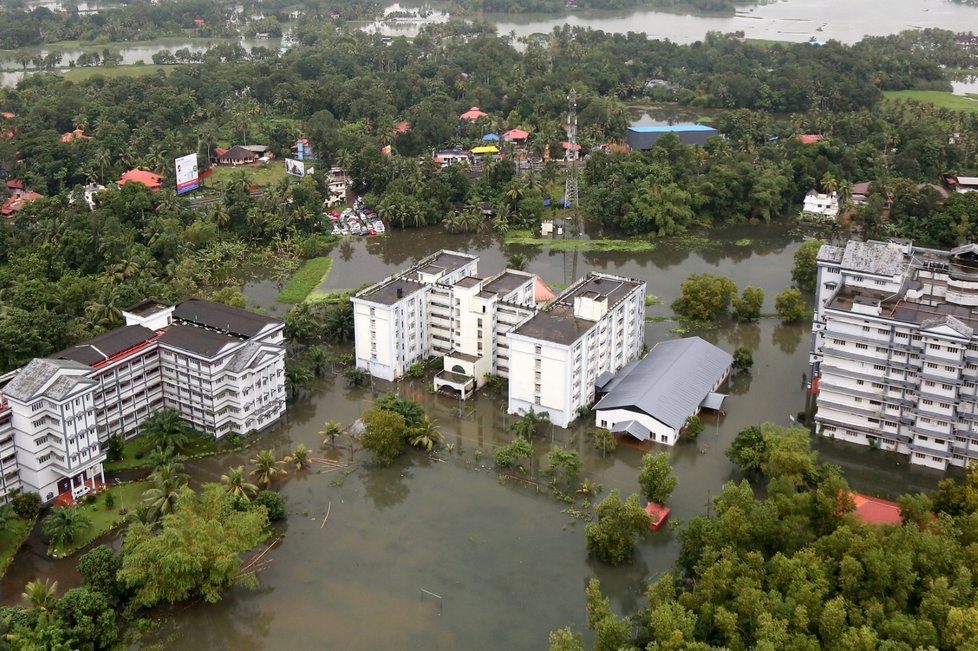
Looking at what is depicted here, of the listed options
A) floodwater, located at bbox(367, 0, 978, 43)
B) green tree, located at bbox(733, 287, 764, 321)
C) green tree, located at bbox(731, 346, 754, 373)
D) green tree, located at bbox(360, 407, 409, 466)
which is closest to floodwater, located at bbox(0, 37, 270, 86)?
floodwater, located at bbox(367, 0, 978, 43)

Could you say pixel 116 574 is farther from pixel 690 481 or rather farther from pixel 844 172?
pixel 844 172

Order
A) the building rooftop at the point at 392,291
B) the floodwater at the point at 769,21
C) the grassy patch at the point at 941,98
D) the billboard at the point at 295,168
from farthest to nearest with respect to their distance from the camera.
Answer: the floodwater at the point at 769,21 < the grassy patch at the point at 941,98 < the billboard at the point at 295,168 < the building rooftop at the point at 392,291

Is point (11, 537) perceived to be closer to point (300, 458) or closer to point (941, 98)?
point (300, 458)

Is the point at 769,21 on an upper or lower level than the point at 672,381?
upper

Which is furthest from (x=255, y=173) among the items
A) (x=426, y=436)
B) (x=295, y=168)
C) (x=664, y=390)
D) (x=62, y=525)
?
(x=62, y=525)

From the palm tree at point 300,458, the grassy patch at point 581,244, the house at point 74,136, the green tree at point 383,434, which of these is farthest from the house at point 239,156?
the green tree at point 383,434

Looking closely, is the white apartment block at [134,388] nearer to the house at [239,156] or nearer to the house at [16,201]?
the house at [16,201]

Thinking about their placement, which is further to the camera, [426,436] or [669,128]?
[669,128]
